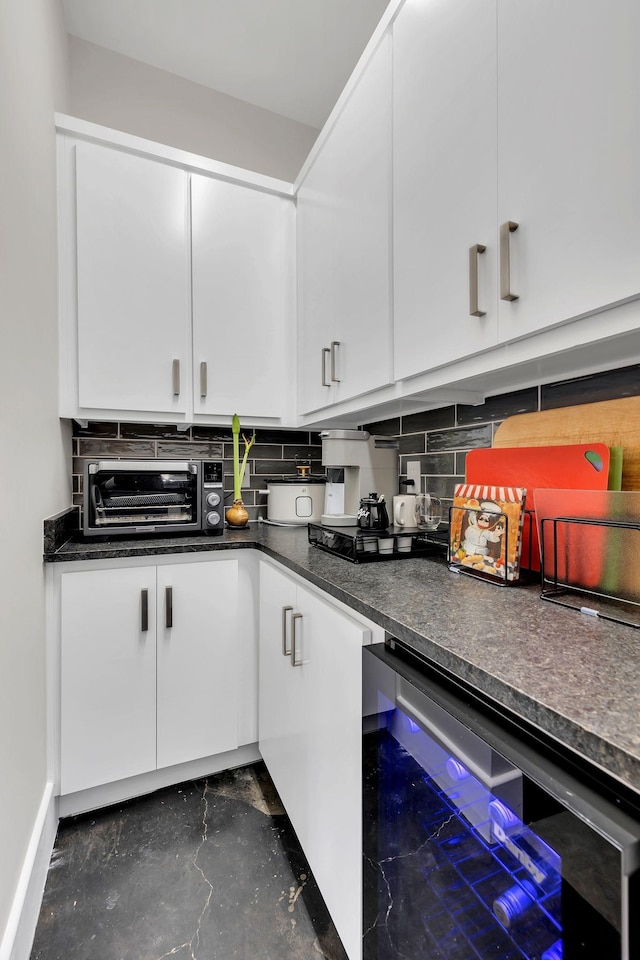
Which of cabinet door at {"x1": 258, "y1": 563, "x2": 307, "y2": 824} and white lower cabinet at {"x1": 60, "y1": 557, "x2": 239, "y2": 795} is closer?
cabinet door at {"x1": 258, "y1": 563, "x2": 307, "y2": 824}

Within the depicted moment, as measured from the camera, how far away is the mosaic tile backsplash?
114 cm

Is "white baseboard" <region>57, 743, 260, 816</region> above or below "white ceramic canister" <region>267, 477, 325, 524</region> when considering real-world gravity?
below

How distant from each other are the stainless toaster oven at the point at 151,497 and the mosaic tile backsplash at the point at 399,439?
0.34 metres

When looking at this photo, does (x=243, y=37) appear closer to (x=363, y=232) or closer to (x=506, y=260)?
(x=363, y=232)

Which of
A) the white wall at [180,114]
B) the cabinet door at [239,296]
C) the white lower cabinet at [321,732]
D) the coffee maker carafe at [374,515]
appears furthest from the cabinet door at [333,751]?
the white wall at [180,114]

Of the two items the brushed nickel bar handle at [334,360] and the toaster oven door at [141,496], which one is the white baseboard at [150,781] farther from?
the brushed nickel bar handle at [334,360]

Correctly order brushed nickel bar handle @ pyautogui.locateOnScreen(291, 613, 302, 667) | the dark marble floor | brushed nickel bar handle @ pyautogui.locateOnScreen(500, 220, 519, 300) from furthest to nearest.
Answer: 1. brushed nickel bar handle @ pyautogui.locateOnScreen(291, 613, 302, 667)
2. the dark marble floor
3. brushed nickel bar handle @ pyautogui.locateOnScreen(500, 220, 519, 300)

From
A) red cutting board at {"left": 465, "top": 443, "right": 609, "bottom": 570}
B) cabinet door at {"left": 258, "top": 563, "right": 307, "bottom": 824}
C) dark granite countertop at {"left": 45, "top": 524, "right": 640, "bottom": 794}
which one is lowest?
cabinet door at {"left": 258, "top": 563, "right": 307, "bottom": 824}

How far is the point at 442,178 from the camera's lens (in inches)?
42.2

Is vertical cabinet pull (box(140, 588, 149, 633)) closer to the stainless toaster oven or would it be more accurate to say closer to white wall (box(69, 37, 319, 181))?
the stainless toaster oven

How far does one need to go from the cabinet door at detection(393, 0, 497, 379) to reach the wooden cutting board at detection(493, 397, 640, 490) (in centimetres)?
32

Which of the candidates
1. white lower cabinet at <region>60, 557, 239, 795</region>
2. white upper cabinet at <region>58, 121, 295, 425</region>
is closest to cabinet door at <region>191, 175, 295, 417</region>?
white upper cabinet at <region>58, 121, 295, 425</region>

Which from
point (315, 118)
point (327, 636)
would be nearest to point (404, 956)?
point (327, 636)

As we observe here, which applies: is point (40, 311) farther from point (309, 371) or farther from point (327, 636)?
point (327, 636)
